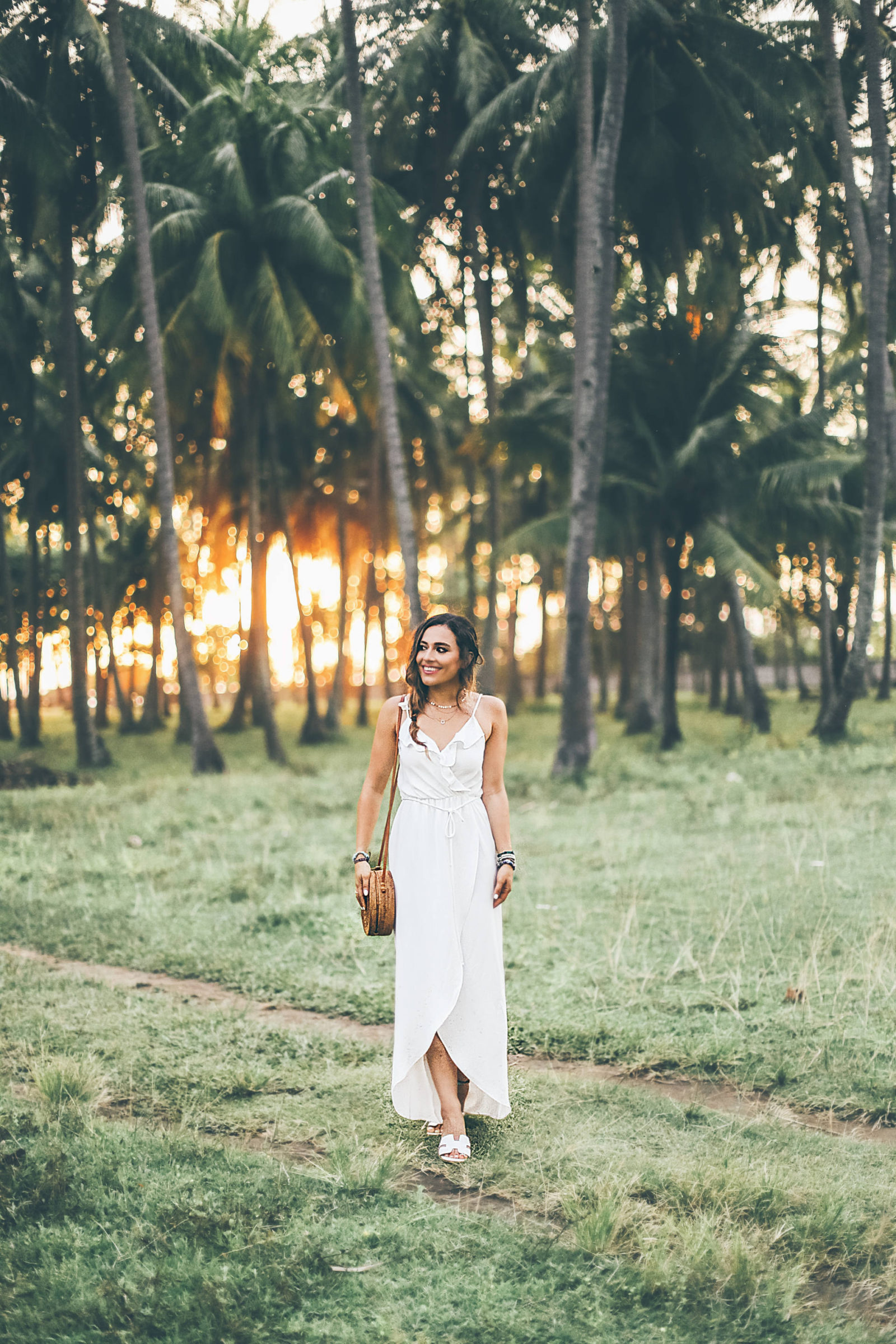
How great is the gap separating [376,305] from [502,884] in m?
11.8

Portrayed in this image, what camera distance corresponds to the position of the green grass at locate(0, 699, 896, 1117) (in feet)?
15.9

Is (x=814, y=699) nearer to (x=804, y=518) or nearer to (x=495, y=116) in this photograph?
(x=804, y=518)

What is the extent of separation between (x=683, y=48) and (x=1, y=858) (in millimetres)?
15725

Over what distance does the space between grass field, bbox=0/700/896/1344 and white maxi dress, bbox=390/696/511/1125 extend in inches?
11.9

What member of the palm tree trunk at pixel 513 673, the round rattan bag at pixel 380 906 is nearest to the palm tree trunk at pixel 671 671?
the palm tree trunk at pixel 513 673

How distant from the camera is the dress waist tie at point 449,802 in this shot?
145 inches

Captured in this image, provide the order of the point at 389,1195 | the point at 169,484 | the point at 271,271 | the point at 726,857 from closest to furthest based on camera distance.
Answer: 1. the point at 389,1195
2. the point at 726,857
3. the point at 169,484
4. the point at 271,271

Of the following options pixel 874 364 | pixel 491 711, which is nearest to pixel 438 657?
pixel 491 711

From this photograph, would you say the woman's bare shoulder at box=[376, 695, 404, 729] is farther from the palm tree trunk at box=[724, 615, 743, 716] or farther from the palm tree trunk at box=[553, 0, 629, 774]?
the palm tree trunk at box=[724, 615, 743, 716]

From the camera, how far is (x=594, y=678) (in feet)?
204

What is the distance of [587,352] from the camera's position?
1442 cm

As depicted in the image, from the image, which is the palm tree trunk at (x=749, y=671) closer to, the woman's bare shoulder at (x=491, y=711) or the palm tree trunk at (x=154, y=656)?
the palm tree trunk at (x=154, y=656)

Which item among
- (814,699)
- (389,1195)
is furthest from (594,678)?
(389,1195)

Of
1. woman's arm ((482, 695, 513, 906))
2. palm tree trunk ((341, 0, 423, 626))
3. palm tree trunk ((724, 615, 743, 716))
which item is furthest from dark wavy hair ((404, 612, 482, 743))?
palm tree trunk ((724, 615, 743, 716))
